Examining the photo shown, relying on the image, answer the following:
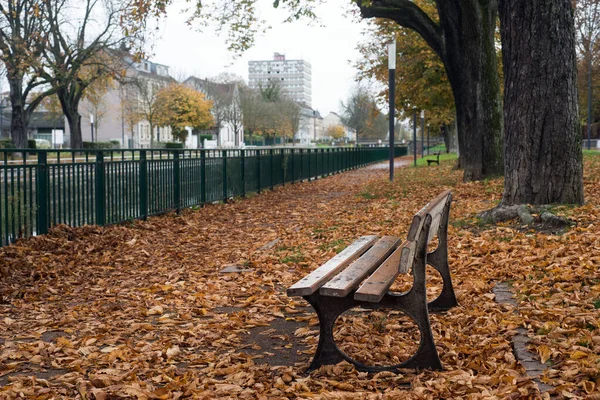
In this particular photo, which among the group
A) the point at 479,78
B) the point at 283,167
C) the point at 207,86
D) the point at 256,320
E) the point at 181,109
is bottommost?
the point at 256,320

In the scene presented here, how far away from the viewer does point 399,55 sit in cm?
3662

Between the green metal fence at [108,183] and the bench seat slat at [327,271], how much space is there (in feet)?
15.3

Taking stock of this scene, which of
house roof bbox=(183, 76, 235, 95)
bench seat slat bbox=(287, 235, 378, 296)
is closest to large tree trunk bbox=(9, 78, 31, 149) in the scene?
bench seat slat bbox=(287, 235, 378, 296)

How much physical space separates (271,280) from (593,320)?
3.46 metres

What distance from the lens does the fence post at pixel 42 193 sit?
9.15 metres

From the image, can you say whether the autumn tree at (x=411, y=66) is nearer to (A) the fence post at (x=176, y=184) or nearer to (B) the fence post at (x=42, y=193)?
(A) the fence post at (x=176, y=184)

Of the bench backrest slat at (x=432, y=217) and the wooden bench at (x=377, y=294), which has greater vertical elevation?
the bench backrest slat at (x=432, y=217)

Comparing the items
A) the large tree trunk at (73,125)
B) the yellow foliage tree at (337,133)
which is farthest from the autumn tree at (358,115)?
the yellow foliage tree at (337,133)

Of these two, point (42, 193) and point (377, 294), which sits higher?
point (42, 193)

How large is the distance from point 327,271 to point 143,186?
8.26m

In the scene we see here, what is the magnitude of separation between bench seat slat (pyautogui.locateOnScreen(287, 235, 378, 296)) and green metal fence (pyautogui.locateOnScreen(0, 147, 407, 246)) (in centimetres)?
467

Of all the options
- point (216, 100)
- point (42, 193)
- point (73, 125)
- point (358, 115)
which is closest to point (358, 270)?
point (42, 193)

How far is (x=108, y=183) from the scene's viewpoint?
1103cm

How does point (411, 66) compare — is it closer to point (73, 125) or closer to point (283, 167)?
point (283, 167)
